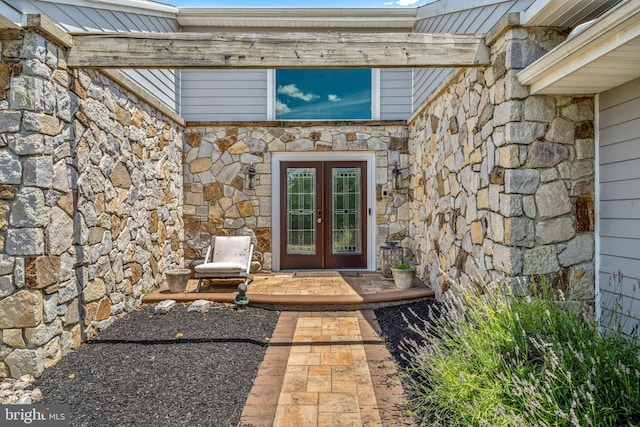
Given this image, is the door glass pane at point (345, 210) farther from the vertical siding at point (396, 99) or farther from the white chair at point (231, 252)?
the white chair at point (231, 252)

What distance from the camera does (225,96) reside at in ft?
20.7

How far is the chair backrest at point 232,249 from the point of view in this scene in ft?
18.1

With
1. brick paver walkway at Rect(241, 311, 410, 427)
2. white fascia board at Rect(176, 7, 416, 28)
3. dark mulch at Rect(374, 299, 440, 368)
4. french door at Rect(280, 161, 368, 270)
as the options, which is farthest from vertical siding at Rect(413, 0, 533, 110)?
brick paver walkway at Rect(241, 311, 410, 427)

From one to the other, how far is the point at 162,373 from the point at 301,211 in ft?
12.9

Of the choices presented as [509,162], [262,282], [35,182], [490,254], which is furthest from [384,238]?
[35,182]

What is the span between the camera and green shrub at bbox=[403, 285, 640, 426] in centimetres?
170

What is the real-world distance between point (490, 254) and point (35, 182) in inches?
138

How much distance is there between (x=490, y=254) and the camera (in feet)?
10.3

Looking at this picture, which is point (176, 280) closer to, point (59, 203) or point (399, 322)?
point (59, 203)

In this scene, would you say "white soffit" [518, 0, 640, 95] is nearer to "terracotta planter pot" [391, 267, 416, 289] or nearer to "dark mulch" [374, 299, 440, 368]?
"dark mulch" [374, 299, 440, 368]

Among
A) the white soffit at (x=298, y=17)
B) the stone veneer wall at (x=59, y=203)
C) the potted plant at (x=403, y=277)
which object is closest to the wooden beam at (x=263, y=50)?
the stone veneer wall at (x=59, y=203)

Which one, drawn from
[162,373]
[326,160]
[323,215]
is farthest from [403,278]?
[162,373]

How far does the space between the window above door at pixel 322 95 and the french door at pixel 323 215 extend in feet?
2.62

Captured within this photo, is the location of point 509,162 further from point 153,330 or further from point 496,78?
point 153,330
